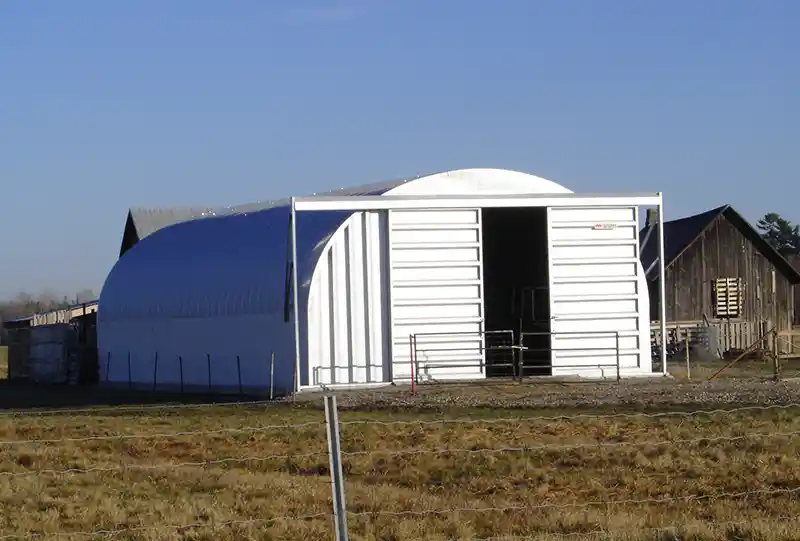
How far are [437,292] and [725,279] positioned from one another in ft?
73.4

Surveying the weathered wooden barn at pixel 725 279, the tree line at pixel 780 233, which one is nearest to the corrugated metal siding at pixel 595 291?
the weathered wooden barn at pixel 725 279

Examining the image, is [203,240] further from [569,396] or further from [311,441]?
[311,441]

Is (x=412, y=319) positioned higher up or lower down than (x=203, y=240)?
lower down

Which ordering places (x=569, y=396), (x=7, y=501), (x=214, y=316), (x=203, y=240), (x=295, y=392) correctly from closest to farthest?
(x=7, y=501)
(x=569, y=396)
(x=295, y=392)
(x=214, y=316)
(x=203, y=240)

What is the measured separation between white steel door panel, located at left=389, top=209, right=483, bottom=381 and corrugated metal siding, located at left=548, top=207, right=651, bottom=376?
5.90 feet

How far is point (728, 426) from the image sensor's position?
20062 millimetres

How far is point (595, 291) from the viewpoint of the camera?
30.1 metres

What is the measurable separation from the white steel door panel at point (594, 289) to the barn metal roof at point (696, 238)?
17.1 meters

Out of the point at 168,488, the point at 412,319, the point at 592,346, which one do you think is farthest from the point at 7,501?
the point at 592,346

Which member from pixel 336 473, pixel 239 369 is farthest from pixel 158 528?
pixel 239 369

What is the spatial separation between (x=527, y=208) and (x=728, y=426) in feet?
37.4

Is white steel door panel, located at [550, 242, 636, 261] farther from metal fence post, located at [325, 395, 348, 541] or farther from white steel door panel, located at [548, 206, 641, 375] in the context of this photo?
metal fence post, located at [325, 395, 348, 541]

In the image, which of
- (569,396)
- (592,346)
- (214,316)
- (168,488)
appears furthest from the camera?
(214,316)

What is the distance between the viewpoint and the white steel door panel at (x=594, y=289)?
29.8 meters
